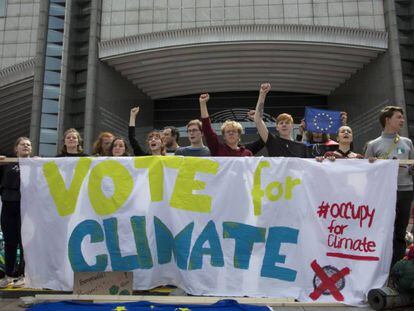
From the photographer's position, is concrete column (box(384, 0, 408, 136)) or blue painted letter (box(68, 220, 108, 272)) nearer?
blue painted letter (box(68, 220, 108, 272))

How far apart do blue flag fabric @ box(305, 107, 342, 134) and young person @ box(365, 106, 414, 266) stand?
2.68m

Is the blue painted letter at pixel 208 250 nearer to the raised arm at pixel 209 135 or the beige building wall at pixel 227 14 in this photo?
the raised arm at pixel 209 135

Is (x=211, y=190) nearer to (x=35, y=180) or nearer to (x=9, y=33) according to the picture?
(x=35, y=180)

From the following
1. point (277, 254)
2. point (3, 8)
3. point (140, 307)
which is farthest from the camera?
point (3, 8)

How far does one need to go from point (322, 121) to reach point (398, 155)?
332 centimetres

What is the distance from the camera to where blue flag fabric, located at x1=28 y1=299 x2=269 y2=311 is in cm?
374

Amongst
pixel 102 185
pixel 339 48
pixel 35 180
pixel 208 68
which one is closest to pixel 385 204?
pixel 102 185

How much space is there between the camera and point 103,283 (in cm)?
430

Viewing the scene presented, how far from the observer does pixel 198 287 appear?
4281 millimetres

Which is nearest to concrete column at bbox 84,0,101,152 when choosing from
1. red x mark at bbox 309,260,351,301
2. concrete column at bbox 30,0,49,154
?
concrete column at bbox 30,0,49,154

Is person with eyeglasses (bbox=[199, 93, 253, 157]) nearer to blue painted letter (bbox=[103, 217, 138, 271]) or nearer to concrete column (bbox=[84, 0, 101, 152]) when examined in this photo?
blue painted letter (bbox=[103, 217, 138, 271])

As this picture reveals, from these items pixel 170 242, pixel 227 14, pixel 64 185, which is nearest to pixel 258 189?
pixel 170 242

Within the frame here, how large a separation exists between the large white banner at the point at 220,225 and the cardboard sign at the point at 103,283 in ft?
0.31

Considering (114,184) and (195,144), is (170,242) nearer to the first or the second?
(114,184)
